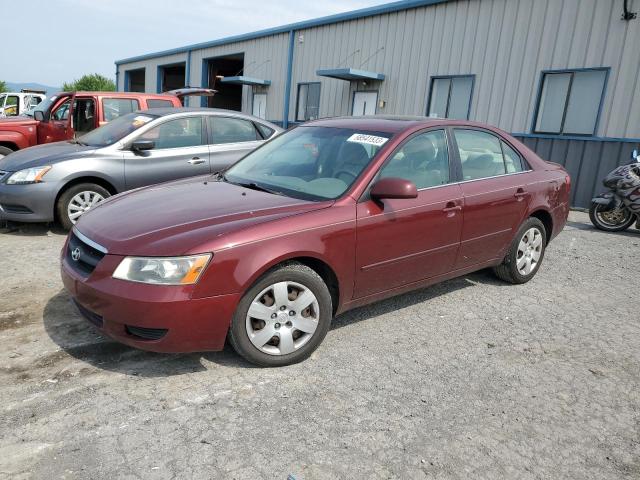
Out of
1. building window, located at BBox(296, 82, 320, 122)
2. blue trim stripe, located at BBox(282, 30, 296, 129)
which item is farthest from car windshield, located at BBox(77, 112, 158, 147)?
blue trim stripe, located at BBox(282, 30, 296, 129)

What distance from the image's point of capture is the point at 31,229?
6.45 meters

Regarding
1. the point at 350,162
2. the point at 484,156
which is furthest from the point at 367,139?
the point at 484,156

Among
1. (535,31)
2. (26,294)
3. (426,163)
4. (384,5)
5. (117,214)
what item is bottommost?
(26,294)

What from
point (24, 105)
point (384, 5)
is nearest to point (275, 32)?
point (384, 5)

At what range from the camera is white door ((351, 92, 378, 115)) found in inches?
600

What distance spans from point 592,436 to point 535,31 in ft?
35.2

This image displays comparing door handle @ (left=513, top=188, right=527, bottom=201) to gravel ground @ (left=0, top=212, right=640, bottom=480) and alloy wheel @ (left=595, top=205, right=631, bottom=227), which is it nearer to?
gravel ground @ (left=0, top=212, right=640, bottom=480)

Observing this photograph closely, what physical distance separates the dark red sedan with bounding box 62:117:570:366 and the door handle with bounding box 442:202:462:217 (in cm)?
1

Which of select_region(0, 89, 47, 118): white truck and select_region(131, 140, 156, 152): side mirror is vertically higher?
select_region(0, 89, 47, 118): white truck

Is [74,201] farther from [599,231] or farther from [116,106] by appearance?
[599,231]

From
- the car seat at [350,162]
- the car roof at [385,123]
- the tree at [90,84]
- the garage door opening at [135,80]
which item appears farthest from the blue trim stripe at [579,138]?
the tree at [90,84]

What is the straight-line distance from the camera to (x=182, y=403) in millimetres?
2760

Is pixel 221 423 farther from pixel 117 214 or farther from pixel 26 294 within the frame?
pixel 26 294

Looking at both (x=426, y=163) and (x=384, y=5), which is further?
(x=384, y=5)
